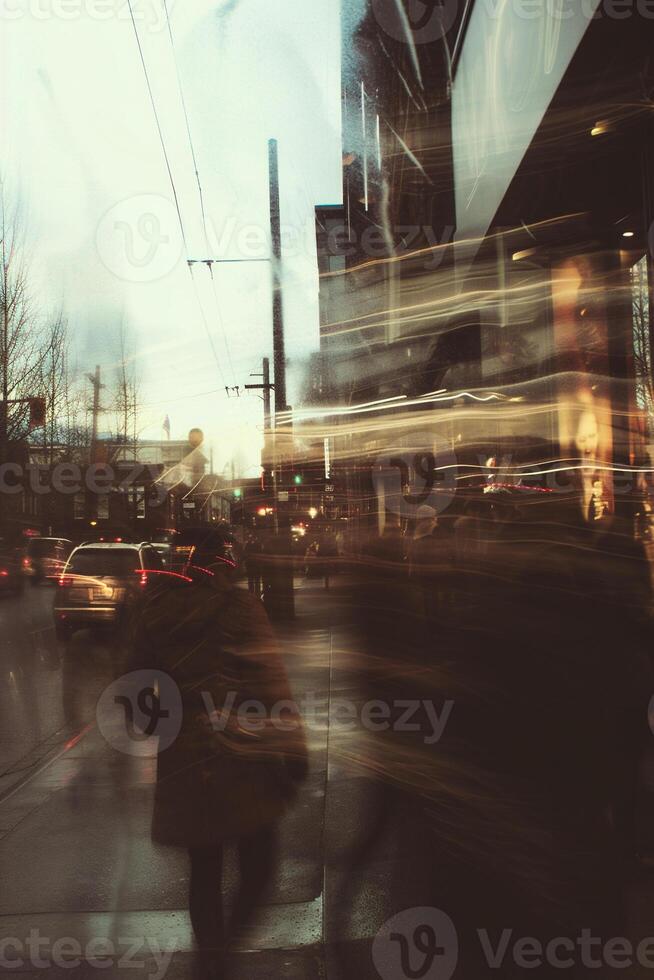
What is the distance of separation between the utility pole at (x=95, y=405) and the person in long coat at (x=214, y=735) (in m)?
41.2

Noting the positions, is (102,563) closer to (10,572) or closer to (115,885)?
(10,572)

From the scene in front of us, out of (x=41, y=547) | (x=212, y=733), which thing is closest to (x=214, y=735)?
(x=212, y=733)

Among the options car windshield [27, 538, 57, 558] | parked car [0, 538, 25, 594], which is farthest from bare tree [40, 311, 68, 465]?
parked car [0, 538, 25, 594]

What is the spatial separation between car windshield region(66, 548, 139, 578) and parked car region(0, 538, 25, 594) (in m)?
11.1

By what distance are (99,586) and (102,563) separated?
49 centimetres

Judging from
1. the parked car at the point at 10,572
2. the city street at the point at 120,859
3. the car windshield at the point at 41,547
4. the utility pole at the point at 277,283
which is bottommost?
the city street at the point at 120,859

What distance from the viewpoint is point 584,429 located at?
24.6ft

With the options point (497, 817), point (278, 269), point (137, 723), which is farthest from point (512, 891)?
point (278, 269)

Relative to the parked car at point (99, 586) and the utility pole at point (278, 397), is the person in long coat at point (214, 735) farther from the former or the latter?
the parked car at point (99, 586)

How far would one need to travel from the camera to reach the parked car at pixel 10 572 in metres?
26.2

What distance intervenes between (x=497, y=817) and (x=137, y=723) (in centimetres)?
216

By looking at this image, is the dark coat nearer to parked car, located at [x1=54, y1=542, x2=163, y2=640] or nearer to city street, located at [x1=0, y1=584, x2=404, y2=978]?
city street, located at [x1=0, y1=584, x2=404, y2=978]

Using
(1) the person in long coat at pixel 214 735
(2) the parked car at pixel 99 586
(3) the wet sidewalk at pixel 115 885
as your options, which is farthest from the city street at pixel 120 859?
(2) the parked car at pixel 99 586

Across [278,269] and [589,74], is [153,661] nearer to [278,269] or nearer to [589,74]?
[589,74]
